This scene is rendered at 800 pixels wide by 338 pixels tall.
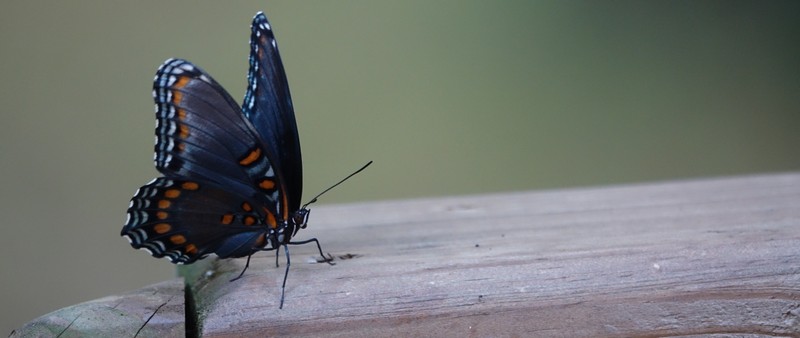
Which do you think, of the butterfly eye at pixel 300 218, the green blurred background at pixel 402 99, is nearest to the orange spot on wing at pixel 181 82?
the butterfly eye at pixel 300 218

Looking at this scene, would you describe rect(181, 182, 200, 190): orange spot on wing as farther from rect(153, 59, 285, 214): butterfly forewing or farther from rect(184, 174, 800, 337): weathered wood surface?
rect(184, 174, 800, 337): weathered wood surface

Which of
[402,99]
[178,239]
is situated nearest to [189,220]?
[178,239]

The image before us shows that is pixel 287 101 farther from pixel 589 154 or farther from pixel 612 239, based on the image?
pixel 589 154

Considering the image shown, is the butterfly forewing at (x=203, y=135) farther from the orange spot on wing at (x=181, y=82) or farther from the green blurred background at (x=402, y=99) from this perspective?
the green blurred background at (x=402, y=99)

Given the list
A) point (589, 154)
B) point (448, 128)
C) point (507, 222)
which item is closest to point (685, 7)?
point (589, 154)

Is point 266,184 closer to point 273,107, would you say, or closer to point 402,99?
point 273,107

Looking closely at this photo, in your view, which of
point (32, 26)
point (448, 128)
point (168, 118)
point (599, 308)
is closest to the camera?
point (599, 308)

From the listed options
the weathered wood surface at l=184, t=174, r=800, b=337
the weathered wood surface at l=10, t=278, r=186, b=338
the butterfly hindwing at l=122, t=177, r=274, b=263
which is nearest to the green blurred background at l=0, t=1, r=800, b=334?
the butterfly hindwing at l=122, t=177, r=274, b=263
